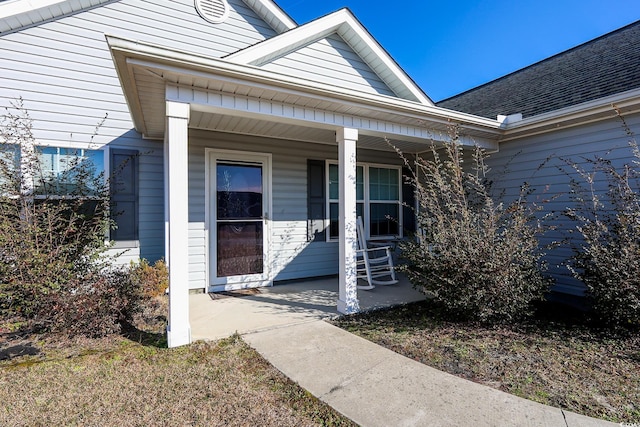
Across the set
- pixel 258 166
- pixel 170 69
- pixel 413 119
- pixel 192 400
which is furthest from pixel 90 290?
pixel 413 119

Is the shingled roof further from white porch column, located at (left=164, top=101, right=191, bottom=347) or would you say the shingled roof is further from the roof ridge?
white porch column, located at (left=164, top=101, right=191, bottom=347)

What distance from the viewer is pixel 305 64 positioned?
18.3 feet

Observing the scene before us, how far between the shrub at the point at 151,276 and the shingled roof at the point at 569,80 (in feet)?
20.1

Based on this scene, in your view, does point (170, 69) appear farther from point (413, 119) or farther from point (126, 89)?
point (413, 119)

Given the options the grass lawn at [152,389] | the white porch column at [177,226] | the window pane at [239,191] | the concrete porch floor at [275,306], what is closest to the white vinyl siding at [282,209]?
the window pane at [239,191]

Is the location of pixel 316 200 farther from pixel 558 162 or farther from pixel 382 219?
pixel 558 162

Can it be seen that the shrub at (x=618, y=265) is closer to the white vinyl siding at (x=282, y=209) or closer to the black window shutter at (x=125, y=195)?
the white vinyl siding at (x=282, y=209)

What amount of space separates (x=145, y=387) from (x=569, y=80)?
7.46 meters

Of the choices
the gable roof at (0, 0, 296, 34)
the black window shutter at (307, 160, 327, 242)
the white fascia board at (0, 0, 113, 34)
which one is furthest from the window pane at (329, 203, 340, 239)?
the white fascia board at (0, 0, 113, 34)

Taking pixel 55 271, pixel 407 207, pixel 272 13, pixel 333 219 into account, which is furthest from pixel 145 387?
pixel 272 13

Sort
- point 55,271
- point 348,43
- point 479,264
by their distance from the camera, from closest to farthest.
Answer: point 55,271 → point 479,264 → point 348,43

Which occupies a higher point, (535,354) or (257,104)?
(257,104)

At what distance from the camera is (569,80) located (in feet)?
19.0

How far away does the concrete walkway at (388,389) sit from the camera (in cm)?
201
